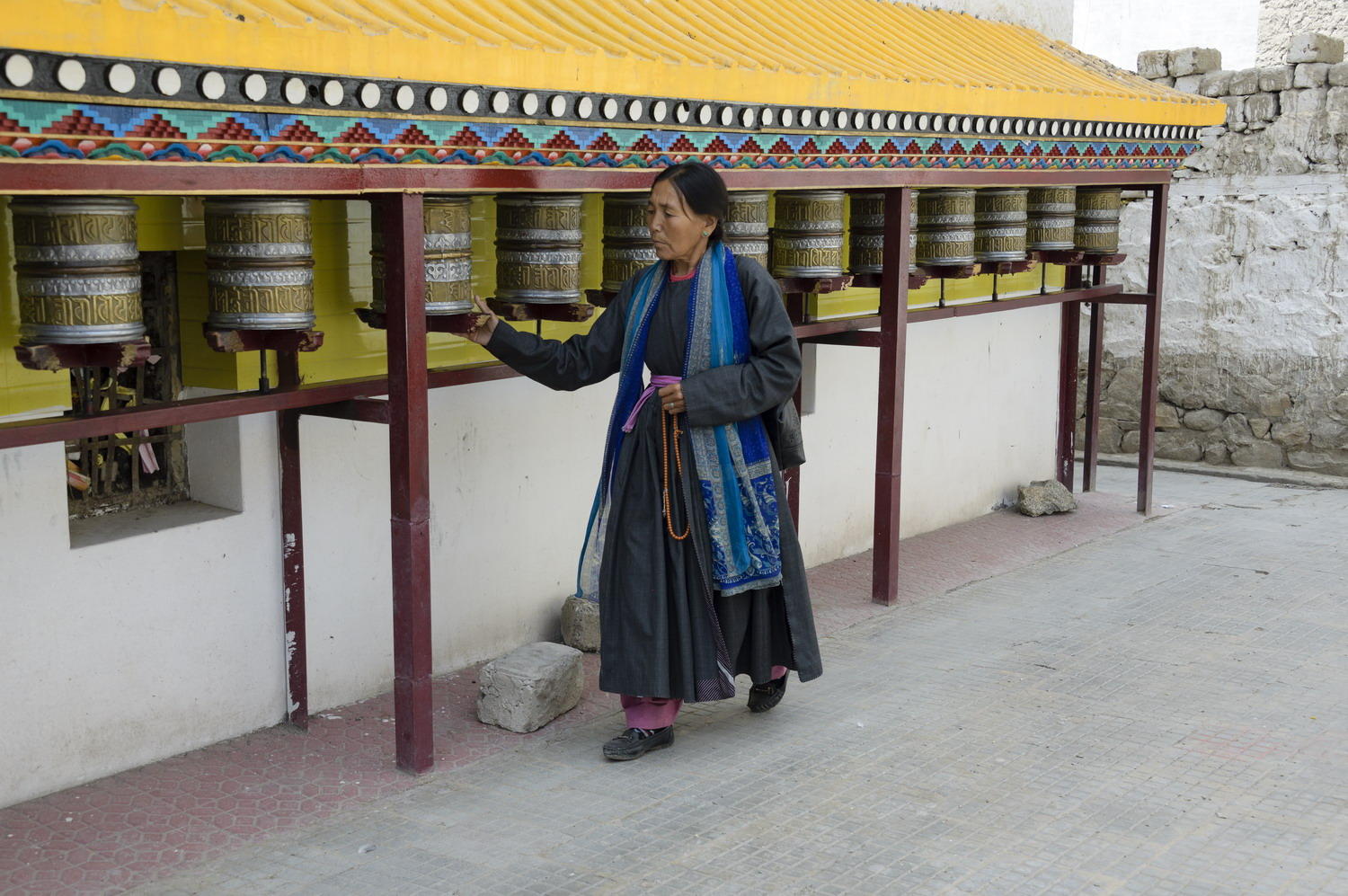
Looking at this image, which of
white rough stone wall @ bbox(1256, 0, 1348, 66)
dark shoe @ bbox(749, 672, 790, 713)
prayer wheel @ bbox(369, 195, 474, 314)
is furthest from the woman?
white rough stone wall @ bbox(1256, 0, 1348, 66)

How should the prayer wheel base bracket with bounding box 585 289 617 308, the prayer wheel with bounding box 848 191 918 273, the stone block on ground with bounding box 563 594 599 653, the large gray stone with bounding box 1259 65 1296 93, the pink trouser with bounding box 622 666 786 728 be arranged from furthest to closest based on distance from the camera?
the large gray stone with bounding box 1259 65 1296 93, the prayer wheel with bounding box 848 191 918 273, the stone block on ground with bounding box 563 594 599 653, the prayer wheel base bracket with bounding box 585 289 617 308, the pink trouser with bounding box 622 666 786 728

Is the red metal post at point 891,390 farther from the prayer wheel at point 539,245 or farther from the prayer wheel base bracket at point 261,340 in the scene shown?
the prayer wheel base bracket at point 261,340

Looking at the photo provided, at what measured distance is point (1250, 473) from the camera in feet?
29.9

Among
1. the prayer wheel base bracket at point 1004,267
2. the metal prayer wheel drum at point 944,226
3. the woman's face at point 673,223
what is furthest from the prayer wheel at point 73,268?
the prayer wheel base bracket at point 1004,267

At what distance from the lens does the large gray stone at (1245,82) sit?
30.3ft

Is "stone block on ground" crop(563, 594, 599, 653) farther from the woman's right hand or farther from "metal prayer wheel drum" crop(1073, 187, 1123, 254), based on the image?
"metal prayer wheel drum" crop(1073, 187, 1123, 254)

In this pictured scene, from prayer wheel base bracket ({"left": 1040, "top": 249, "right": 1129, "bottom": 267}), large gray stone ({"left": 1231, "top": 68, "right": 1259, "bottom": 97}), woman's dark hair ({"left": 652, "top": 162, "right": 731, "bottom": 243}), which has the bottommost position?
prayer wheel base bracket ({"left": 1040, "top": 249, "right": 1129, "bottom": 267})

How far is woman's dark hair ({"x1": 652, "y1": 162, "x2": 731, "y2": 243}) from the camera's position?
396 centimetres

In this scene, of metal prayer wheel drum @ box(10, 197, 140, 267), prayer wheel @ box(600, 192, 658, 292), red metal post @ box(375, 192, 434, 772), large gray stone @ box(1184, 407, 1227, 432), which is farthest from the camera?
large gray stone @ box(1184, 407, 1227, 432)

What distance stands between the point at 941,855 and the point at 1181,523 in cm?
459

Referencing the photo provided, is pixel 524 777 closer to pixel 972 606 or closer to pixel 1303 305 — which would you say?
pixel 972 606

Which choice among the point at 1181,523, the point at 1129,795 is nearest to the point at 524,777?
the point at 1129,795

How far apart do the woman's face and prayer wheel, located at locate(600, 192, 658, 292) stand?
25.5 inches

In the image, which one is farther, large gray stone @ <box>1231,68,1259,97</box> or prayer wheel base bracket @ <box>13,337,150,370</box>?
large gray stone @ <box>1231,68,1259,97</box>
